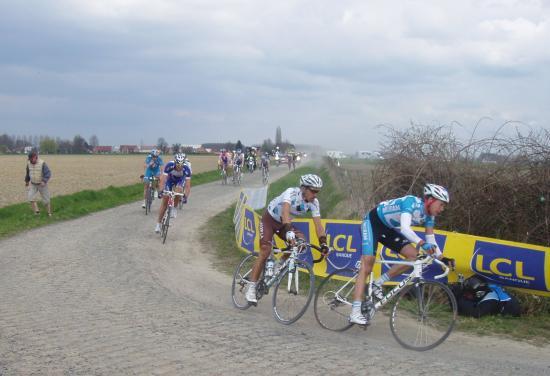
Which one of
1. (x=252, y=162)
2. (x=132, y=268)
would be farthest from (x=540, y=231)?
(x=252, y=162)

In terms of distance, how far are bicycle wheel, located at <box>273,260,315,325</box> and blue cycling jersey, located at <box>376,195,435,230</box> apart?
1182 mm

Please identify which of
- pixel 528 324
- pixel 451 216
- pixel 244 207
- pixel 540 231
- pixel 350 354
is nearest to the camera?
pixel 350 354

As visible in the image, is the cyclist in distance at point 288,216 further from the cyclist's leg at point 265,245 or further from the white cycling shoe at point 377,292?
the white cycling shoe at point 377,292

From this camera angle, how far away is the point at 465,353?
6578mm

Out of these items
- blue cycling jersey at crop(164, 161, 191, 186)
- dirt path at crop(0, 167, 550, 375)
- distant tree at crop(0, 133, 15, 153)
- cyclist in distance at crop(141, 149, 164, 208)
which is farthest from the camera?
distant tree at crop(0, 133, 15, 153)

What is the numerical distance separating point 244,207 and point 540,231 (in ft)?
20.9

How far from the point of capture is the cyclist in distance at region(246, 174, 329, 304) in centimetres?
765

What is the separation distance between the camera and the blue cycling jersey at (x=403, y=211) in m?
6.70

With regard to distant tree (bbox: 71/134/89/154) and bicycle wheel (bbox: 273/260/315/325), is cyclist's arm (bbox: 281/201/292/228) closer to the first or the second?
bicycle wheel (bbox: 273/260/315/325)

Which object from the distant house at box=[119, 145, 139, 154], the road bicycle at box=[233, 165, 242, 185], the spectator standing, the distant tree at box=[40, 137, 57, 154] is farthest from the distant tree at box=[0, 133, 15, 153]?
the spectator standing

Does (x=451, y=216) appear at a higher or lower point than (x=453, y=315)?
higher

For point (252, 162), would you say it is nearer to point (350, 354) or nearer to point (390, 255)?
point (390, 255)

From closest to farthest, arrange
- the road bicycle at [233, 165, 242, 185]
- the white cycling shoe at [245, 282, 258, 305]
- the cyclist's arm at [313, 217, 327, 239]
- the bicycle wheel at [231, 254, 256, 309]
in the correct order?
the cyclist's arm at [313, 217, 327, 239] → the white cycling shoe at [245, 282, 258, 305] → the bicycle wheel at [231, 254, 256, 309] → the road bicycle at [233, 165, 242, 185]

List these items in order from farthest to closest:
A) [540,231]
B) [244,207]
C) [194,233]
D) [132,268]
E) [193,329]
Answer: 1. [194,233]
2. [244,207]
3. [132,268]
4. [540,231]
5. [193,329]
